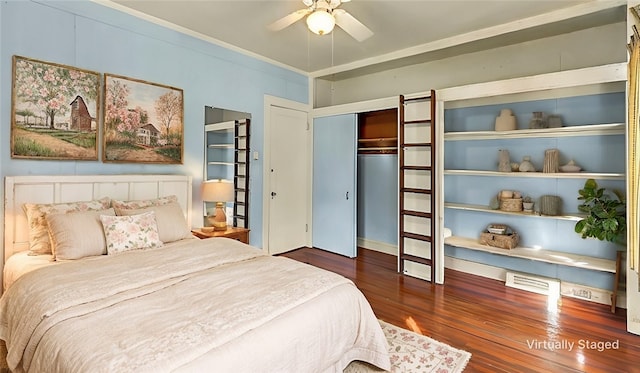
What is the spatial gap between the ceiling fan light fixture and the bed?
1.74m

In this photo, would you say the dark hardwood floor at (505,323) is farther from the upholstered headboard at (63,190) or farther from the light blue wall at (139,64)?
the upholstered headboard at (63,190)

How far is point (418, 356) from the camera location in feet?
7.30

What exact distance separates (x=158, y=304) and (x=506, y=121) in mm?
3777

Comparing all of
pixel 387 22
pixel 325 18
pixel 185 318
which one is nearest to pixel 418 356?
pixel 185 318

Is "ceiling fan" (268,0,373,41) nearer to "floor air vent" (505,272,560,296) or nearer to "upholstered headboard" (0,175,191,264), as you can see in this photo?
"upholstered headboard" (0,175,191,264)

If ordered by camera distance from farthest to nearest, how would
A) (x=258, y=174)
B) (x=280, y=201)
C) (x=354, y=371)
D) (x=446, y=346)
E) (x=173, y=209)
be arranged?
(x=280, y=201), (x=258, y=174), (x=173, y=209), (x=446, y=346), (x=354, y=371)

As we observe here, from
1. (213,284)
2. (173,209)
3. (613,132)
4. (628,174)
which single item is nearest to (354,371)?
(213,284)

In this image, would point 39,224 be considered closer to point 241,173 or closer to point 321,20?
point 241,173

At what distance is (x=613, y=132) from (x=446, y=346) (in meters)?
2.66

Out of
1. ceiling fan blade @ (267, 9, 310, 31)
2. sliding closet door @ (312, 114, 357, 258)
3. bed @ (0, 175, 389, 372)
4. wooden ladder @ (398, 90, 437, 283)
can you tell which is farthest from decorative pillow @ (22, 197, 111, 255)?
wooden ladder @ (398, 90, 437, 283)

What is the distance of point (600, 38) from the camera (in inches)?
127

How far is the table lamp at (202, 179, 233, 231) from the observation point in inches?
137

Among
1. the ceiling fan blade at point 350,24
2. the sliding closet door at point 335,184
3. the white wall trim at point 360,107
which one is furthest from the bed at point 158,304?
the white wall trim at point 360,107

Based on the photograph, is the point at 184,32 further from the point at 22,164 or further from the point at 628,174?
the point at 628,174
